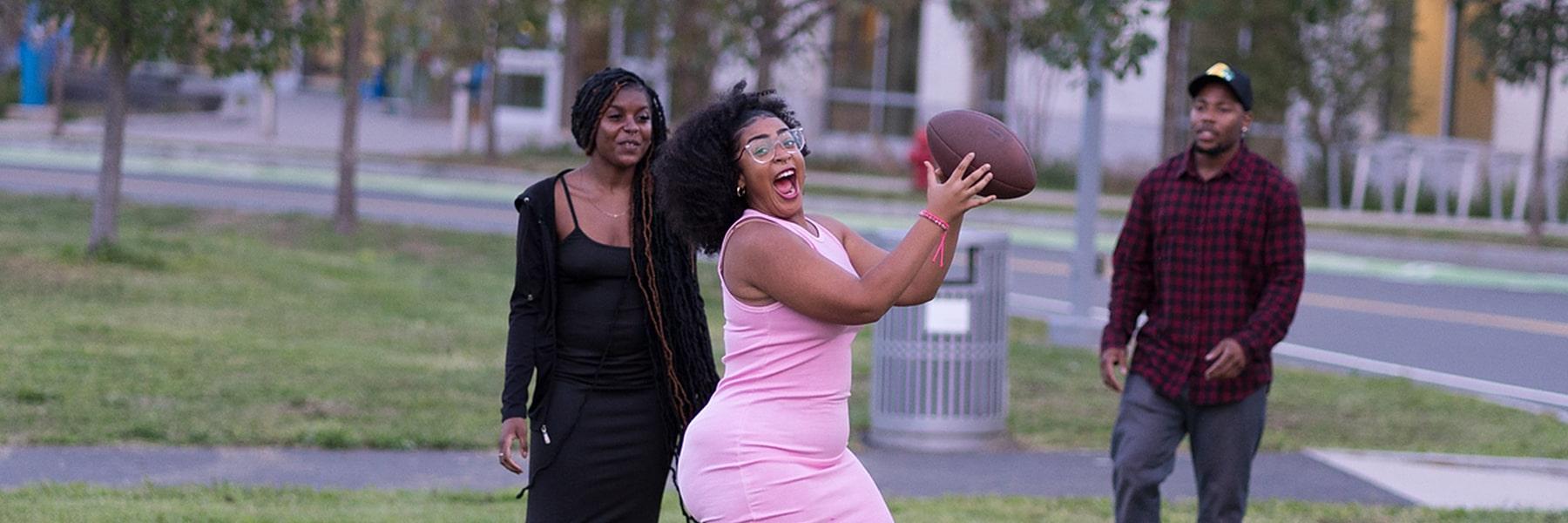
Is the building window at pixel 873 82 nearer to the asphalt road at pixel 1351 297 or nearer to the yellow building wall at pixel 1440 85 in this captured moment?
the yellow building wall at pixel 1440 85

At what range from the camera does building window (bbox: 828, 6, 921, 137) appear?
115ft

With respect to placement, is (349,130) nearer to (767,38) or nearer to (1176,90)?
(767,38)

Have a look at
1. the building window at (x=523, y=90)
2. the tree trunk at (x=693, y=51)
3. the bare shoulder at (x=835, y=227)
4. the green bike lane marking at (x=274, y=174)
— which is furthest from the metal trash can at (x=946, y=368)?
the building window at (x=523, y=90)

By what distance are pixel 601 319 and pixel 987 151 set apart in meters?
1.42

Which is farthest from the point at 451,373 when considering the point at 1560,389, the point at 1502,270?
the point at 1502,270

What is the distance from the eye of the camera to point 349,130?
17156 millimetres

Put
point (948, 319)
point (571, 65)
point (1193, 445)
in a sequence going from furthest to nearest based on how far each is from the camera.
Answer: point (571, 65) → point (948, 319) → point (1193, 445)

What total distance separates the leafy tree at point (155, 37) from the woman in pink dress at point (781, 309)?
30.2ft

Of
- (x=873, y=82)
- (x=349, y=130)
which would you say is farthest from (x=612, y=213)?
(x=873, y=82)

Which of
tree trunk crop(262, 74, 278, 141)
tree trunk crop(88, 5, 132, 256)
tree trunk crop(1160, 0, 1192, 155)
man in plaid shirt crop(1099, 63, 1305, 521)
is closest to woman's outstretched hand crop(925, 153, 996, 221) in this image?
man in plaid shirt crop(1099, 63, 1305, 521)

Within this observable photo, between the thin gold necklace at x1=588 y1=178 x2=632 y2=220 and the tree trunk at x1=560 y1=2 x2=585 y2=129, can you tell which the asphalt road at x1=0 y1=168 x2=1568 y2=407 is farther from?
the thin gold necklace at x1=588 y1=178 x2=632 y2=220

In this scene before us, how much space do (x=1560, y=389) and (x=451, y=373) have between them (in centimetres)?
691

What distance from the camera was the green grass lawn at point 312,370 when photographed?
8.87 m

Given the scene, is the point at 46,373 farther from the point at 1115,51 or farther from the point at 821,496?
the point at 821,496
